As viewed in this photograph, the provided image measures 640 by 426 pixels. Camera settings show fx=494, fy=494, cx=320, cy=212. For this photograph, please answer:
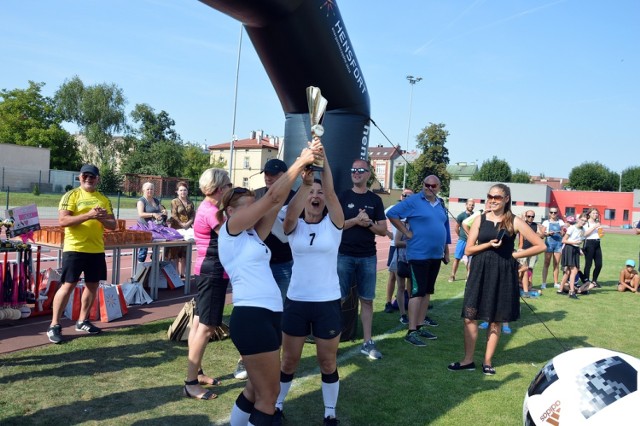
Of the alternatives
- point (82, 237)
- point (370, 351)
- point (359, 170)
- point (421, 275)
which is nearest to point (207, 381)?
point (370, 351)

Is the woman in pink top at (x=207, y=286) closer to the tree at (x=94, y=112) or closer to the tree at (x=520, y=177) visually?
the tree at (x=94, y=112)

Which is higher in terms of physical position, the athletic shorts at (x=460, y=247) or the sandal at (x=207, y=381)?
the athletic shorts at (x=460, y=247)

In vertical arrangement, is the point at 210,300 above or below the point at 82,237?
below

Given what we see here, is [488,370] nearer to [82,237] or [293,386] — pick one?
[293,386]

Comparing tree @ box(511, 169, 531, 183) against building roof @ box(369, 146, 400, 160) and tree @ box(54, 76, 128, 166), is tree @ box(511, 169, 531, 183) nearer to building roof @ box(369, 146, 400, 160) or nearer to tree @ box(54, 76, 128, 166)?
building roof @ box(369, 146, 400, 160)

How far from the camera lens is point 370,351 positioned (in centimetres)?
551

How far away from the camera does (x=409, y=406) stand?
14.0 feet

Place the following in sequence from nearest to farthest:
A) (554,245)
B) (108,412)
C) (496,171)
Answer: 1. (108,412)
2. (554,245)
3. (496,171)

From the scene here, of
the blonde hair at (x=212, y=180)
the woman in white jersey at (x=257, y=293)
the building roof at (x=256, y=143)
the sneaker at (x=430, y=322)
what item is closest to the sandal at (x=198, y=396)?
the woman in white jersey at (x=257, y=293)

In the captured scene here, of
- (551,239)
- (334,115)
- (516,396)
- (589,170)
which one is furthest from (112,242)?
(589,170)

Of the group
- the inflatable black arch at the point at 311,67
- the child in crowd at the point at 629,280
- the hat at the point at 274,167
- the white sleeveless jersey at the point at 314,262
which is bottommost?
the child in crowd at the point at 629,280

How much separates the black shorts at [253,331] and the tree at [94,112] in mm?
58131

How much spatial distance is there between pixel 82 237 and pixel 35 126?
54.9m

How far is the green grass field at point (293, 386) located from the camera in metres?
3.90
